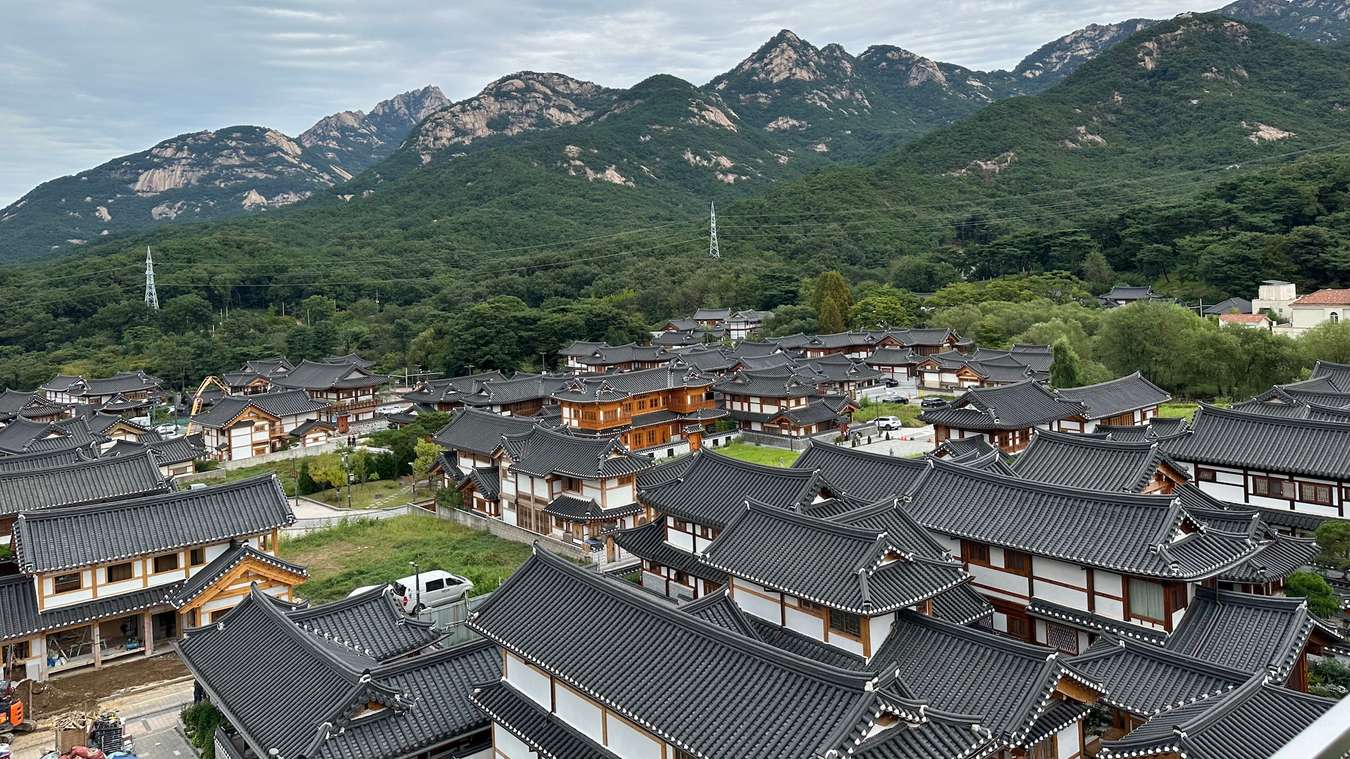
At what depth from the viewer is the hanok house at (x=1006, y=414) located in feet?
134

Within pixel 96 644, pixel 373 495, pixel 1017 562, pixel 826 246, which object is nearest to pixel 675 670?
pixel 1017 562

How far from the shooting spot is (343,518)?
37719 millimetres

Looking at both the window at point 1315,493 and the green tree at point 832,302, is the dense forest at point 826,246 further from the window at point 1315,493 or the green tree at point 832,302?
the window at point 1315,493

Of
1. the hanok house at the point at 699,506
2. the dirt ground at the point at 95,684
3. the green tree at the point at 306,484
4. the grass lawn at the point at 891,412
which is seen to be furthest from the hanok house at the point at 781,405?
the dirt ground at the point at 95,684

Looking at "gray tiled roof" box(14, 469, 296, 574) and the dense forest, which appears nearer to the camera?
"gray tiled roof" box(14, 469, 296, 574)

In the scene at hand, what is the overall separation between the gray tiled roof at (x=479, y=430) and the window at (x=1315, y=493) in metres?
29.2

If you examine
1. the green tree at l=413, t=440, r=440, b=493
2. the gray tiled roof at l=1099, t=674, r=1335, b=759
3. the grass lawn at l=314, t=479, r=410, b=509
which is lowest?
the grass lawn at l=314, t=479, r=410, b=509

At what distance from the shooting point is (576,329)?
268 feet

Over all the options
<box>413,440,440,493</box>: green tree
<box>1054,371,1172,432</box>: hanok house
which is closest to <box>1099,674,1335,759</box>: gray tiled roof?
<box>1054,371,1172,432</box>: hanok house

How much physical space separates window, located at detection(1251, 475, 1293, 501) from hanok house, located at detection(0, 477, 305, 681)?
2932 centimetres

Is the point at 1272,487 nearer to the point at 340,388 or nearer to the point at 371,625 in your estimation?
the point at 371,625

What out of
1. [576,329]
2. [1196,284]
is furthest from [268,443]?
[1196,284]

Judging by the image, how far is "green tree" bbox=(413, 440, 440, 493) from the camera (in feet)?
145

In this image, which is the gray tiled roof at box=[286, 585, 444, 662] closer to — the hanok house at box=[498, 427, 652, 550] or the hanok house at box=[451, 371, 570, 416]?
the hanok house at box=[498, 427, 652, 550]
